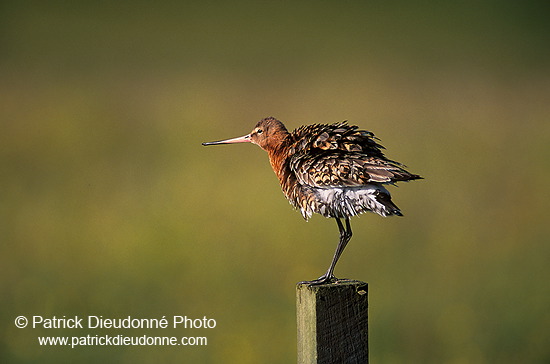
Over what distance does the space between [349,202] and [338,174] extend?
0.18 metres

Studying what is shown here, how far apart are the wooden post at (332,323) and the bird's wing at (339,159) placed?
0.72m

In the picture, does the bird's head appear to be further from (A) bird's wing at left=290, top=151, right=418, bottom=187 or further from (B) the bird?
(A) bird's wing at left=290, top=151, right=418, bottom=187

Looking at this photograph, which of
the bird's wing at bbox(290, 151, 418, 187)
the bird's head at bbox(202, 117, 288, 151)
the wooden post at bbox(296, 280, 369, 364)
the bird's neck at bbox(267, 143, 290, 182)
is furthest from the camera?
the bird's head at bbox(202, 117, 288, 151)

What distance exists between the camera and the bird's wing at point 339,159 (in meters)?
3.36

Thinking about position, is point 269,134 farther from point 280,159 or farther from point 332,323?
point 332,323

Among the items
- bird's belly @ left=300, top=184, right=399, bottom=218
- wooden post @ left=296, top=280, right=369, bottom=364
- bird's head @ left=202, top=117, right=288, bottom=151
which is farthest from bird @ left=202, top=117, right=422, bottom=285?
wooden post @ left=296, top=280, right=369, bottom=364

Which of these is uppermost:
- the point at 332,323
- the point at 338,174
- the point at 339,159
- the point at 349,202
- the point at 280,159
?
the point at 280,159

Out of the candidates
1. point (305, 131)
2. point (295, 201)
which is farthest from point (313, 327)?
point (305, 131)

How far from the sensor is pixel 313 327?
8.92 feet

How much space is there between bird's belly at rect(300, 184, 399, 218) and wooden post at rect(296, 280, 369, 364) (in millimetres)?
665

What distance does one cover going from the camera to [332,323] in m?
2.75

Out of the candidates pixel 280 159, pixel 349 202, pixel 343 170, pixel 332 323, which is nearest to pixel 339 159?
pixel 343 170

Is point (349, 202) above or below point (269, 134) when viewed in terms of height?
below

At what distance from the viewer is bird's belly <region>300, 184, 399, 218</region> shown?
340 cm
